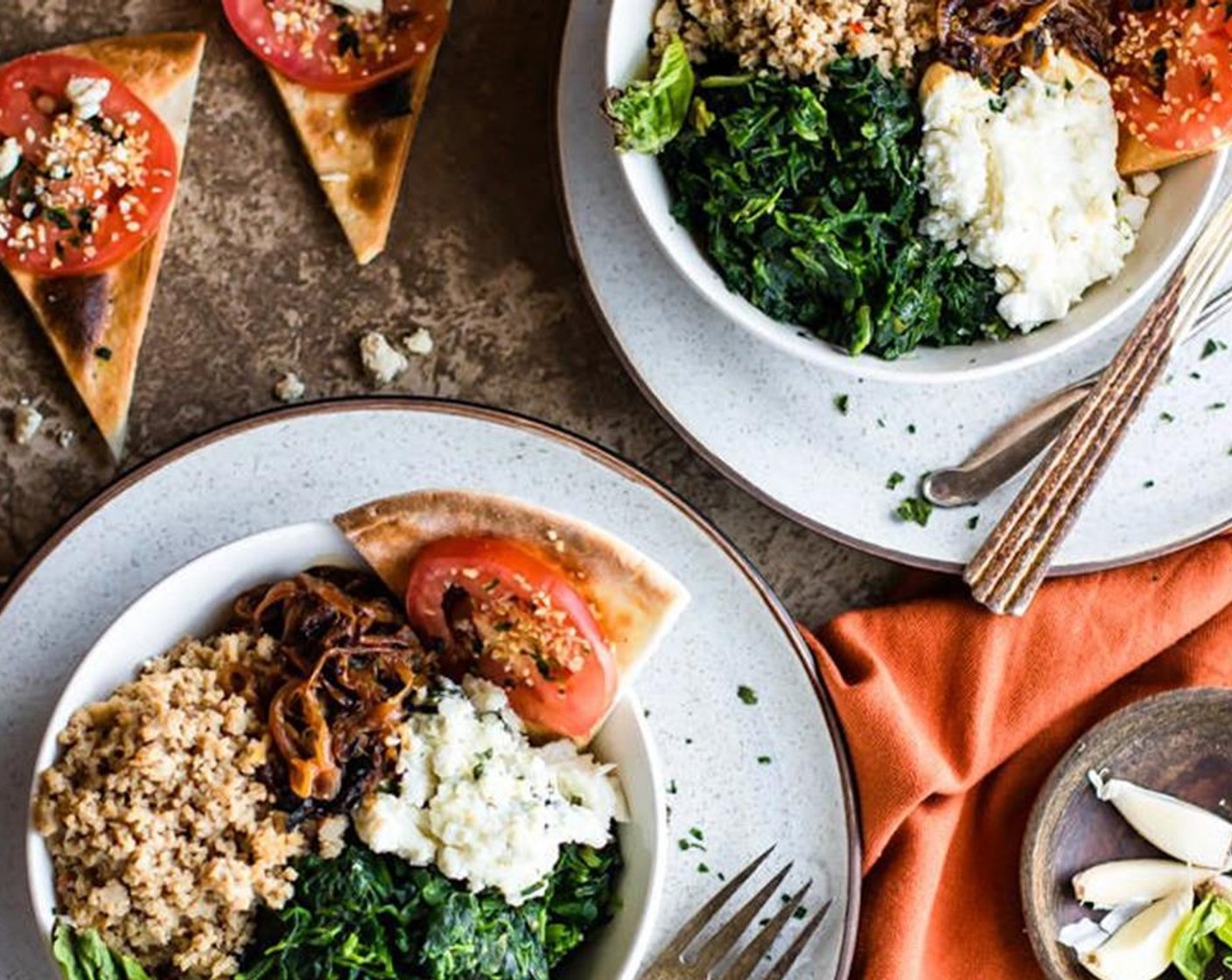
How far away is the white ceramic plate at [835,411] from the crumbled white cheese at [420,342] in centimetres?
45

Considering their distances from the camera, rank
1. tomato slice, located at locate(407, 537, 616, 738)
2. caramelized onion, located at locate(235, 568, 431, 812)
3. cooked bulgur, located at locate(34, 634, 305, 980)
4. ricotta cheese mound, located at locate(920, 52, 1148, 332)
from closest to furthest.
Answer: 1. cooked bulgur, located at locate(34, 634, 305, 980)
2. caramelized onion, located at locate(235, 568, 431, 812)
3. tomato slice, located at locate(407, 537, 616, 738)
4. ricotta cheese mound, located at locate(920, 52, 1148, 332)

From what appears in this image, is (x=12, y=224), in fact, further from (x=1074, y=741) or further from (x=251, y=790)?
(x=1074, y=741)

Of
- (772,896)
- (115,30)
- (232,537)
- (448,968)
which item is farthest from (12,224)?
(772,896)

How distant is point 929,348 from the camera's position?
421cm

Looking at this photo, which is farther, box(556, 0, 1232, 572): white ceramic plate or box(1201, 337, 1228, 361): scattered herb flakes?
box(1201, 337, 1228, 361): scattered herb flakes

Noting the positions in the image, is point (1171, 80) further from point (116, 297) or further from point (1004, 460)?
point (116, 297)

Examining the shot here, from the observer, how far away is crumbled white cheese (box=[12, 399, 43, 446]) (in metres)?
4.36

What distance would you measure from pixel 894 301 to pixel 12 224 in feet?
6.57

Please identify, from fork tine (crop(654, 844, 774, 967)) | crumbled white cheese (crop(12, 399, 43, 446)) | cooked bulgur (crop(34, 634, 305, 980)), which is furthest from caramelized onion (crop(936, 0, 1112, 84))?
crumbled white cheese (crop(12, 399, 43, 446))

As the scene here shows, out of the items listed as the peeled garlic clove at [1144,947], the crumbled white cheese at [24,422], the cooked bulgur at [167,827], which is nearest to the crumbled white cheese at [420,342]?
the crumbled white cheese at [24,422]

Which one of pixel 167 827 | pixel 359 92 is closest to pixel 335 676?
pixel 167 827

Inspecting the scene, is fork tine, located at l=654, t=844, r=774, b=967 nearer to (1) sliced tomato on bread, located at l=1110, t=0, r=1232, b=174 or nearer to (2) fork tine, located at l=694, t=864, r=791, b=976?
(2) fork tine, located at l=694, t=864, r=791, b=976

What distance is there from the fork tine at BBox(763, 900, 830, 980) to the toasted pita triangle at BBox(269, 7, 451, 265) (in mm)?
1859

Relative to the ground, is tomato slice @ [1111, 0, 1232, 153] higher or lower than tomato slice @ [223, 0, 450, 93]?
higher
